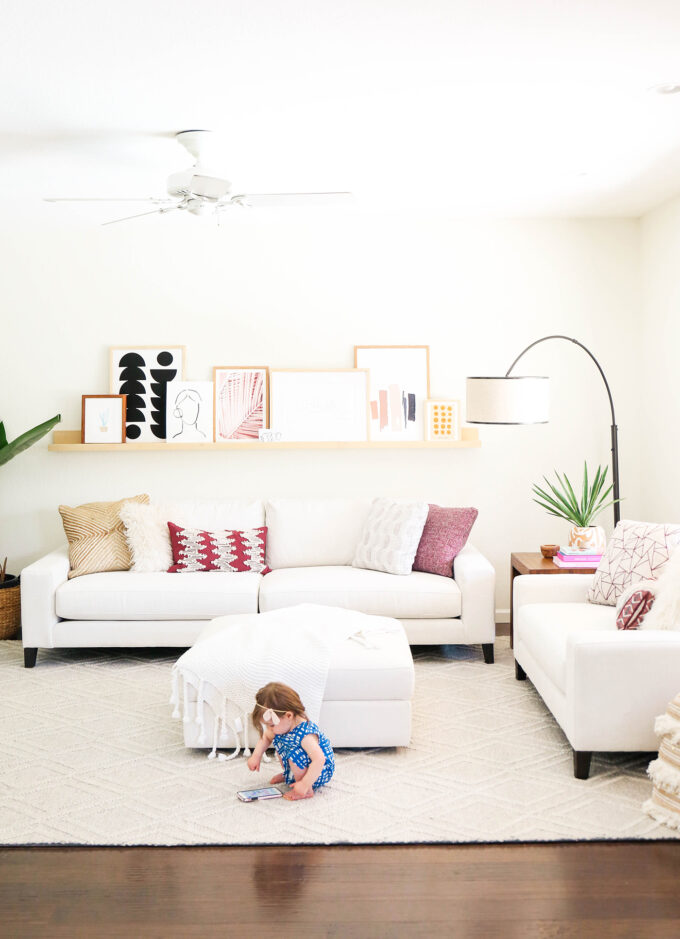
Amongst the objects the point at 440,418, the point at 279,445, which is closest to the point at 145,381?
the point at 279,445

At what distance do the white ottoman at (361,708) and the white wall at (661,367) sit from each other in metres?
2.47

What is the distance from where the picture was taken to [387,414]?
5777 millimetres

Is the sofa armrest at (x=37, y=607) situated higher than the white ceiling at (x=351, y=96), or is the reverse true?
the white ceiling at (x=351, y=96)

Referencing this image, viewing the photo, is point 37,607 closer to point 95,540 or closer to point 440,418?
point 95,540

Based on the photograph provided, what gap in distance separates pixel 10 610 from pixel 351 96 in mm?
3597

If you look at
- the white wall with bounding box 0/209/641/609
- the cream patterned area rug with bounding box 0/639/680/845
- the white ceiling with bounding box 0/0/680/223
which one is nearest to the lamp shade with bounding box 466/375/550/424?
the white ceiling with bounding box 0/0/680/223

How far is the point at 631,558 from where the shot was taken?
411 centimetres

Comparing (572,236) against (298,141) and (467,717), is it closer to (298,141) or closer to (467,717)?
(298,141)

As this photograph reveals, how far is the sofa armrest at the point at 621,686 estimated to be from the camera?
3.23 meters

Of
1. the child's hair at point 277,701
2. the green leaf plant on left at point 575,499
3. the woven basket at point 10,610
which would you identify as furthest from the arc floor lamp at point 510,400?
the woven basket at point 10,610

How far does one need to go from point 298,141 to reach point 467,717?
264 centimetres

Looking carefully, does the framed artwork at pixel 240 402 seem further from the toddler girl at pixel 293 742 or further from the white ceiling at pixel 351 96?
the toddler girl at pixel 293 742

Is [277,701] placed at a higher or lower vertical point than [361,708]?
higher

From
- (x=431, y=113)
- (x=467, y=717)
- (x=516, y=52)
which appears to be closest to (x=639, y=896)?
(x=467, y=717)
